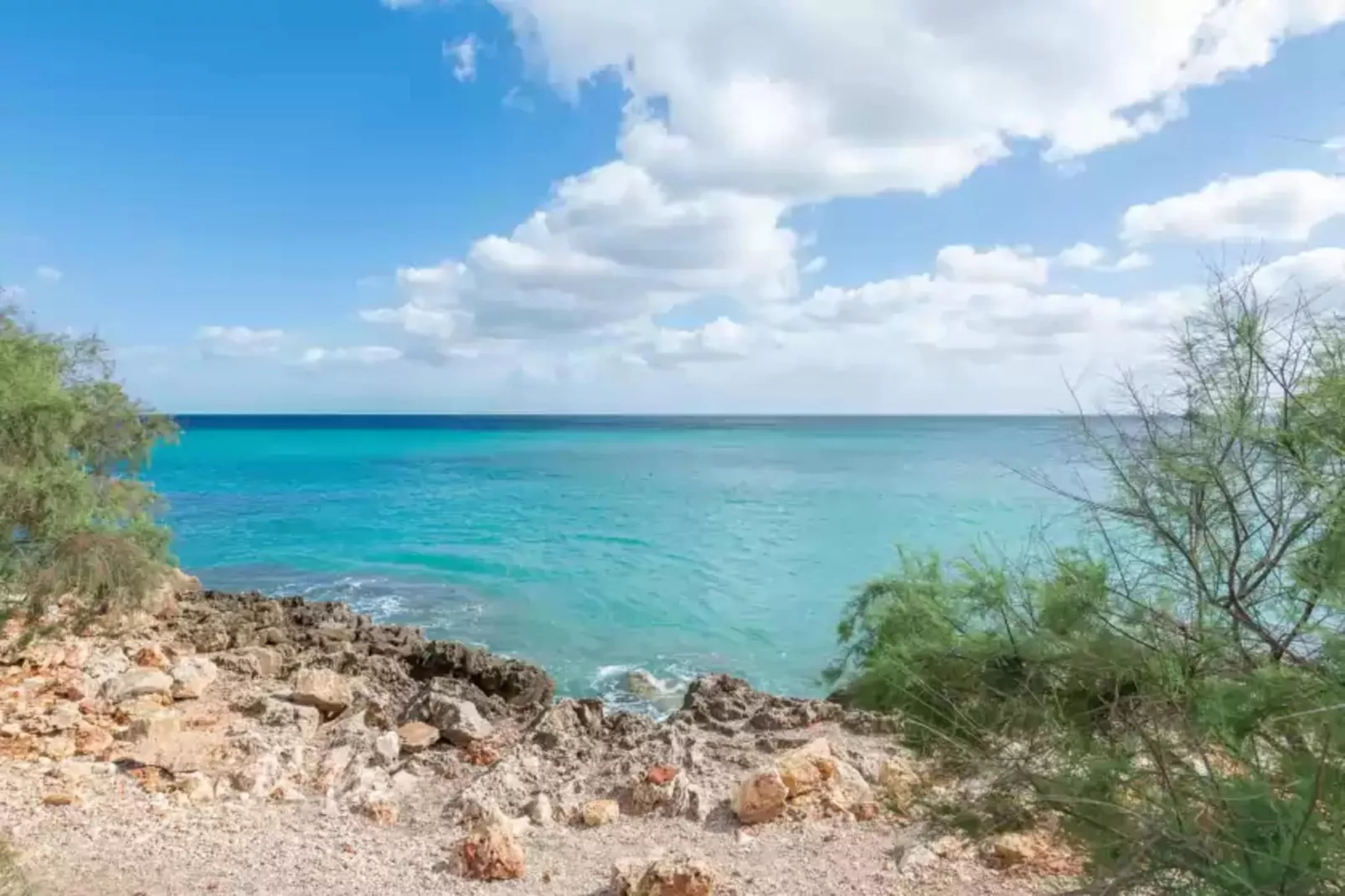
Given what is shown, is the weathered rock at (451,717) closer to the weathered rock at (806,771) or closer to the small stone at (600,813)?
the small stone at (600,813)

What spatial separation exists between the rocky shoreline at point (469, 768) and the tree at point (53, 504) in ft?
3.98

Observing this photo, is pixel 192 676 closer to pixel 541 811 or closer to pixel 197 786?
pixel 197 786

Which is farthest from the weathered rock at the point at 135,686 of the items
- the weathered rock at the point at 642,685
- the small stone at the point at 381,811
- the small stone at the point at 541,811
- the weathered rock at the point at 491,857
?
the weathered rock at the point at 642,685

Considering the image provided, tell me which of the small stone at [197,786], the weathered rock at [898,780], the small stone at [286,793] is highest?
the weathered rock at [898,780]

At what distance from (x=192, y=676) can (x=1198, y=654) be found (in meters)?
10.3

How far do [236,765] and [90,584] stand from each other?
261cm

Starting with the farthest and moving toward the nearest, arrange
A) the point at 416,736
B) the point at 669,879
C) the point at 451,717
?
the point at 451,717 → the point at 416,736 → the point at 669,879

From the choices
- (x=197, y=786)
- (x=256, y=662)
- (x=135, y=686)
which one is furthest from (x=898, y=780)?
(x=256, y=662)

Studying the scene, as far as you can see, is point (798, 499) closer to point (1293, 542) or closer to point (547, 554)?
point (547, 554)

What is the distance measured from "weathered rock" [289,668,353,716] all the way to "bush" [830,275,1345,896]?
6.81 metres

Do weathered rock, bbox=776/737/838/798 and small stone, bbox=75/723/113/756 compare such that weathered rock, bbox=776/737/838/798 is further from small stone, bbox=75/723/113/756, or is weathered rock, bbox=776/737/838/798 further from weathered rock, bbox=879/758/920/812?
small stone, bbox=75/723/113/756

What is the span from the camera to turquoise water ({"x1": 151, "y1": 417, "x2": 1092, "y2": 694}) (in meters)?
15.8

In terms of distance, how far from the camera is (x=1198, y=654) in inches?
158

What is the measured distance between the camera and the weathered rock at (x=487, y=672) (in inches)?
440
